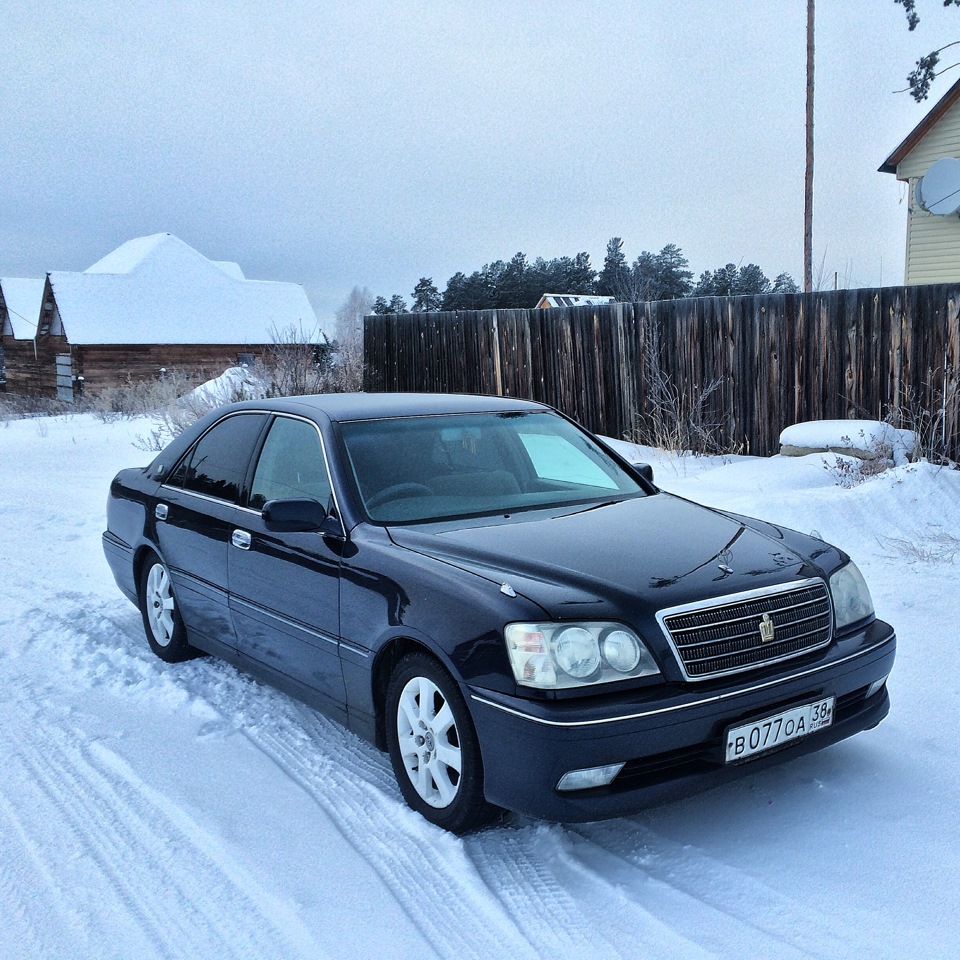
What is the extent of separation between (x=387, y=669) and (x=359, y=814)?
528 millimetres

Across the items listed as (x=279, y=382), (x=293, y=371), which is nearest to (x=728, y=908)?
(x=279, y=382)

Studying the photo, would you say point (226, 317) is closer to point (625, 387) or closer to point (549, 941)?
point (625, 387)

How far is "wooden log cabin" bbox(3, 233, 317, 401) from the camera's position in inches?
1448

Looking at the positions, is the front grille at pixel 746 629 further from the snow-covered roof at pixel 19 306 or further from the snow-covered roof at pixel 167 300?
the snow-covered roof at pixel 19 306

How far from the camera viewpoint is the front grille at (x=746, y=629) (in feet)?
10.1

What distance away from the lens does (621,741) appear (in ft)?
9.52

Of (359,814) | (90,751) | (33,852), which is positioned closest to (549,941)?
(359,814)

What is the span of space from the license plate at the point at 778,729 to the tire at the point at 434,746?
831 mm

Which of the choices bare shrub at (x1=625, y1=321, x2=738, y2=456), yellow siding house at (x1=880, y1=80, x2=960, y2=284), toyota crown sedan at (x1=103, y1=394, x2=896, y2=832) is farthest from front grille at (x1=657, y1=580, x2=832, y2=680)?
yellow siding house at (x1=880, y1=80, x2=960, y2=284)

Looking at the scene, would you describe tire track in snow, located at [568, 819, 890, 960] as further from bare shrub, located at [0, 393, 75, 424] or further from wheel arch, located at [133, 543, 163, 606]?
bare shrub, located at [0, 393, 75, 424]

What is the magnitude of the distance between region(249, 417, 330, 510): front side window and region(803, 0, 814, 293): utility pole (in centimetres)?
1843

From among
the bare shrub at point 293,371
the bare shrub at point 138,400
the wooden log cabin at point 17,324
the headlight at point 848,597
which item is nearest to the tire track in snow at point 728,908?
the headlight at point 848,597

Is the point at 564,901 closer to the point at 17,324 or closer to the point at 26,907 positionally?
the point at 26,907

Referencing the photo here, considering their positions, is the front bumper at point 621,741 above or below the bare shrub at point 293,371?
below
